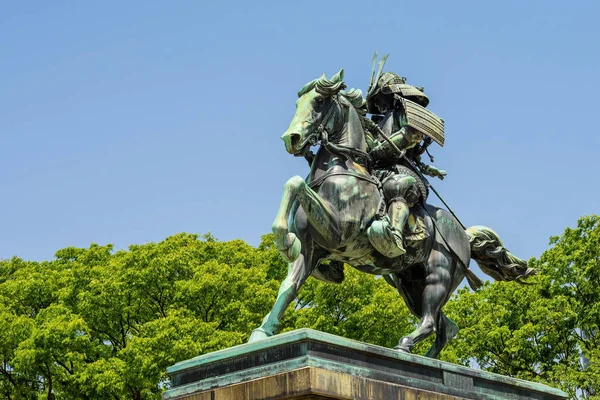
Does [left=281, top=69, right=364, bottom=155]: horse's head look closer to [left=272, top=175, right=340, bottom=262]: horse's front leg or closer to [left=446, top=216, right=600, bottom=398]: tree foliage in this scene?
[left=272, top=175, right=340, bottom=262]: horse's front leg

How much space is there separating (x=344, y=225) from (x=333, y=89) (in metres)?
1.50

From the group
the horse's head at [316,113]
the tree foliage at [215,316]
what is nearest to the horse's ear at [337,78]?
the horse's head at [316,113]

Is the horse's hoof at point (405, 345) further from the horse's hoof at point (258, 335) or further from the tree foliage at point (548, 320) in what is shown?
the tree foliage at point (548, 320)

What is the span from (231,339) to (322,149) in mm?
14863

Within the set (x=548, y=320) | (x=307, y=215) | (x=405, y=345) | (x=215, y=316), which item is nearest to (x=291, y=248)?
(x=307, y=215)

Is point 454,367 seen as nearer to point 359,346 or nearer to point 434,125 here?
point 359,346

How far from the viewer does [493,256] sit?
38.9 ft

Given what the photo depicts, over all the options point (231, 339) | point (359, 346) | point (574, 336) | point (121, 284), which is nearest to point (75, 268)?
point (121, 284)

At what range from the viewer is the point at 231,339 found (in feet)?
80.5

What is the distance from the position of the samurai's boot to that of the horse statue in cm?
12

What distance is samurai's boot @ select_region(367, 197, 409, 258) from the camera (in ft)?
32.8

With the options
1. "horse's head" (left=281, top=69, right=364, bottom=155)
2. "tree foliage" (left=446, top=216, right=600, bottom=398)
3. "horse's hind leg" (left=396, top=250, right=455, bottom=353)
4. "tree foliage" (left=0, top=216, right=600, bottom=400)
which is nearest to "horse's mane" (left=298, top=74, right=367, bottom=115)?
"horse's head" (left=281, top=69, right=364, bottom=155)

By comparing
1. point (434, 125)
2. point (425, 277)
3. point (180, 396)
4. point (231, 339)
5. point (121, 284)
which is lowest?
point (180, 396)

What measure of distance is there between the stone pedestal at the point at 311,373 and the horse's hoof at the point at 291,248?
41.0 inches
